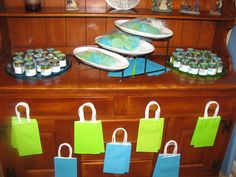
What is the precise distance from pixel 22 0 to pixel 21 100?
0.59 m

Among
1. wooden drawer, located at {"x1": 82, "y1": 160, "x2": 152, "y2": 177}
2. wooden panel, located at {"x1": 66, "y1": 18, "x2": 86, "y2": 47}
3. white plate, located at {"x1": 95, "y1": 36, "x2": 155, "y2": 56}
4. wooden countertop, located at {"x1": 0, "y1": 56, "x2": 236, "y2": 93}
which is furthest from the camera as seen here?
wooden panel, located at {"x1": 66, "y1": 18, "x2": 86, "y2": 47}

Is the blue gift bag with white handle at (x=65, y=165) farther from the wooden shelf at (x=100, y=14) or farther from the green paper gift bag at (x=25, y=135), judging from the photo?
the wooden shelf at (x=100, y=14)

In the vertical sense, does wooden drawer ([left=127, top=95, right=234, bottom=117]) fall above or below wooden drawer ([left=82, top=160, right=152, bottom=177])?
above

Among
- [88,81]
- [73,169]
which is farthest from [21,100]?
[73,169]

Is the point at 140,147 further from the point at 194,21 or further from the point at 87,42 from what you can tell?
the point at 194,21

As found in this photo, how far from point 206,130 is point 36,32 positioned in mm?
1084

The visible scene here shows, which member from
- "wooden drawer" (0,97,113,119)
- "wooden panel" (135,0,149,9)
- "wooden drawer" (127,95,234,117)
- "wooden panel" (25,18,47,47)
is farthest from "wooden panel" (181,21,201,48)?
"wooden panel" (25,18,47,47)

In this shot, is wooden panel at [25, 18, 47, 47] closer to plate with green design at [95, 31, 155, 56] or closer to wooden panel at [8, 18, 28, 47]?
wooden panel at [8, 18, 28, 47]

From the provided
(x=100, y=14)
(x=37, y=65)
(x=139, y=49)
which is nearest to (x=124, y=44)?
(x=139, y=49)

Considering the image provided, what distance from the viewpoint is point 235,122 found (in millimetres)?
1433

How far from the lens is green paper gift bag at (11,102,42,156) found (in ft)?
3.85

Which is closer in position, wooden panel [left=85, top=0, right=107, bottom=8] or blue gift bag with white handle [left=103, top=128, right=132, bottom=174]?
blue gift bag with white handle [left=103, top=128, right=132, bottom=174]

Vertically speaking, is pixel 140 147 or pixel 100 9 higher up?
pixel 100 9

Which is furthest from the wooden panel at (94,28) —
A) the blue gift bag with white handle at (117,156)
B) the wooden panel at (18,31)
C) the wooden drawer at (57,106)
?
the blue gift bag with white handle at (117,156)
